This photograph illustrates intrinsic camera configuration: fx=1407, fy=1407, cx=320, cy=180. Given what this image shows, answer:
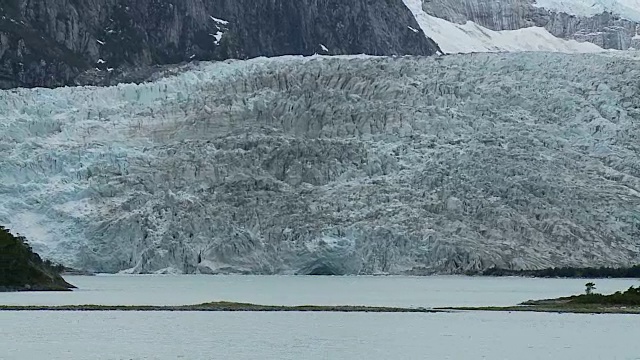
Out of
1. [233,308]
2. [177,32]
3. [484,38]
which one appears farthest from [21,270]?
[484,38]

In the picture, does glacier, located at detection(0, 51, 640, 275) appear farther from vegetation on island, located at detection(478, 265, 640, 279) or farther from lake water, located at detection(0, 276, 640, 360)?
lake water, located at detection(0, 276, 640, 360)

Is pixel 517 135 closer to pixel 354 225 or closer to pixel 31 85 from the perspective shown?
pixel 354 225

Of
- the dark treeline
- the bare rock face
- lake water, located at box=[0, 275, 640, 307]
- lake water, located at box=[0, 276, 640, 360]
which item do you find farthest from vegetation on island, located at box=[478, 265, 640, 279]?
the bare rock face

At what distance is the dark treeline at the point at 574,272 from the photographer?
42.0m

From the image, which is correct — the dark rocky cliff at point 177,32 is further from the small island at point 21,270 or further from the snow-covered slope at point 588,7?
the small island at point 21,270

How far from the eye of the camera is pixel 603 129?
4725cm

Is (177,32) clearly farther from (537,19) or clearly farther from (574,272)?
(574,272)

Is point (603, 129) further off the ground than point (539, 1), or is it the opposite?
point (539, 1)

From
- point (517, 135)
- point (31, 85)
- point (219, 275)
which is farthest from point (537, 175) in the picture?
point (31, 85)

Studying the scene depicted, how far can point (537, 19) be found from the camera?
9331 centimetres

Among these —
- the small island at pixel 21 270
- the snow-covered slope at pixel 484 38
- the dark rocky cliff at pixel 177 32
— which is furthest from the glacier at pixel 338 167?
the snow-covered slope at pixel 484 38

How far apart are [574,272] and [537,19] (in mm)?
52629

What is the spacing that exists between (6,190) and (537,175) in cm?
1664

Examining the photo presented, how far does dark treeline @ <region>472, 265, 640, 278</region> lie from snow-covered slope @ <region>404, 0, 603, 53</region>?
46.3 metres
